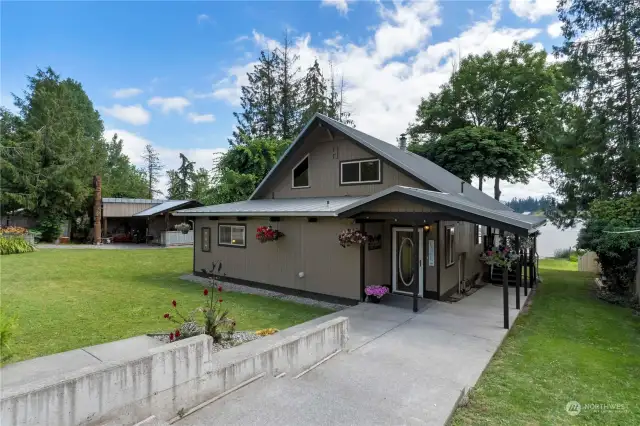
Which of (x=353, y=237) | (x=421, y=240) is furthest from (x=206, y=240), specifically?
(x=421, y=240)

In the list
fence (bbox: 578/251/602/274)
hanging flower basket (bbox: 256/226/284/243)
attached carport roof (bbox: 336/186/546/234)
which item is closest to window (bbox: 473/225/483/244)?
attached carport roof (bbox: 336/186/546/234)

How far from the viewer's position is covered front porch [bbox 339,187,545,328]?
7050mm

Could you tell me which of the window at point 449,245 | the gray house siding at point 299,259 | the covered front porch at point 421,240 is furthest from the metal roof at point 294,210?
the window at point 449,245

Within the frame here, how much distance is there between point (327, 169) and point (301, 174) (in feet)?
3.92

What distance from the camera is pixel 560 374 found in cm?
481

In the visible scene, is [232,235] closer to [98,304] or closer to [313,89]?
[98,304]

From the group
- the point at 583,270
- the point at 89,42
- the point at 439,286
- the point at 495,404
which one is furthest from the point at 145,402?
the point at 583,270

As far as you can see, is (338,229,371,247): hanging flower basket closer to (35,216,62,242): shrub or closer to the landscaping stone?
the landscaping stone

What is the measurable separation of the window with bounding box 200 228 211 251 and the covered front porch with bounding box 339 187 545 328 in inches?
234

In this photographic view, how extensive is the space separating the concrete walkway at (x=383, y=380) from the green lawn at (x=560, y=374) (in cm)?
29

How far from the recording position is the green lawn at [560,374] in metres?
3.77

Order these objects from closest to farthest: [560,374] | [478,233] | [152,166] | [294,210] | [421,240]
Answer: [560,374] < [421,240] < [294,210] < [478,233] < [152,166]

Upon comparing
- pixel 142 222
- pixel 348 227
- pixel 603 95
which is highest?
pixel 603 95

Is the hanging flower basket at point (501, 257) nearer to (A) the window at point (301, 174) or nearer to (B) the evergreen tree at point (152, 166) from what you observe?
(A) the window at point (301, 174)
